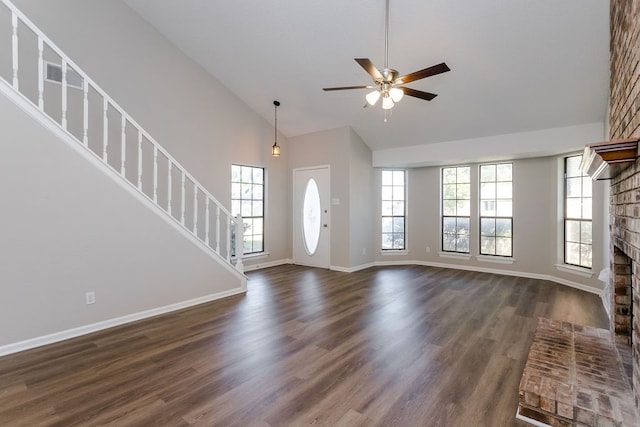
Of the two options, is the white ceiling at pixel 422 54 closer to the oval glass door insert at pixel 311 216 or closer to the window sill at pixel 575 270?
the oval glass door insert at pixel 311 216

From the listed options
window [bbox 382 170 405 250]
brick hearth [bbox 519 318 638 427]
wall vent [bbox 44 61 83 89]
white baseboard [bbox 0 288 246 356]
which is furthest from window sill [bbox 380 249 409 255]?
wall vent [bbox 44 61 83 89]

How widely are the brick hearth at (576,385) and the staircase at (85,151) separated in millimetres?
3809

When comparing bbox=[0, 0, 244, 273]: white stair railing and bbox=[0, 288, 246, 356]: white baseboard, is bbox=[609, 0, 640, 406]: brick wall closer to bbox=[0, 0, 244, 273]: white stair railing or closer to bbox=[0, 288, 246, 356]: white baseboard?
bbox=[0, 0, 244, 273]: white stair railing

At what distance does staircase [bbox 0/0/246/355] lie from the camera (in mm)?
2951

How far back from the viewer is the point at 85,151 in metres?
3.28

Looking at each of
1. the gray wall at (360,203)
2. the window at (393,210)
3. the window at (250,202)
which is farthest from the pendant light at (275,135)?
the window at (393,210)

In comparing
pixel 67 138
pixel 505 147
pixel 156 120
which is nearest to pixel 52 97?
pixel 156 120

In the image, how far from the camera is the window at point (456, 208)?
673cm

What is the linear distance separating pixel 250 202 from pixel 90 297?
370cm

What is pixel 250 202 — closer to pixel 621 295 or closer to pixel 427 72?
pixel 427 72

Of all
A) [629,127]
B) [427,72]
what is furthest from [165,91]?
[629,127]

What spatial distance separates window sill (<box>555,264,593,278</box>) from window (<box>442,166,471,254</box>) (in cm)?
162

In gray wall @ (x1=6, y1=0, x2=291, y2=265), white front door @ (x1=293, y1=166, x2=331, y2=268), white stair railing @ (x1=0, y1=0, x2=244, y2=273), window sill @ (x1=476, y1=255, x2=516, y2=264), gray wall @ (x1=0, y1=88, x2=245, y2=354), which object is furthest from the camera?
white front door @ (x1=293, y1=166, x2=331, y2=268)

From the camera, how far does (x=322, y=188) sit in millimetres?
6867
